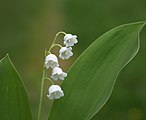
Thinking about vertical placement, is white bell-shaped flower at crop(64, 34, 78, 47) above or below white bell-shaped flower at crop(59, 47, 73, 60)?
above

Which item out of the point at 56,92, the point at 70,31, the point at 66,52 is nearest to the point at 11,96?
the point at 56,92

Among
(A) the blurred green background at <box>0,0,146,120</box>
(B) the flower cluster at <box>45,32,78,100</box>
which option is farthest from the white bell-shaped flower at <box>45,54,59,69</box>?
(A) the blurred green background at <box>0,0,146,120</box>

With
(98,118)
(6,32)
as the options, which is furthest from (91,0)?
(98,118)

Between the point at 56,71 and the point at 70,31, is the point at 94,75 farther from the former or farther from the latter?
the point at 70,31

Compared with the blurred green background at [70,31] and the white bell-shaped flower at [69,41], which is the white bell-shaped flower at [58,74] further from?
the blurred green background at [70,31]

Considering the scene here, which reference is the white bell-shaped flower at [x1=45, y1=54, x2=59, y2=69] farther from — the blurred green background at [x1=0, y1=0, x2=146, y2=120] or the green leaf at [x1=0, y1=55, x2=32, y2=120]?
the blurred green background at [x1=0, y1=0, x2=146, y2=120]

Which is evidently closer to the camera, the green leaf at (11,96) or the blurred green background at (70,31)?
the green leaf at (11,96)

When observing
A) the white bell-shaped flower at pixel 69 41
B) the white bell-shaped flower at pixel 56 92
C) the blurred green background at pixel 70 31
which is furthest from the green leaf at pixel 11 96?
the blurred green background at pixel 70 31
